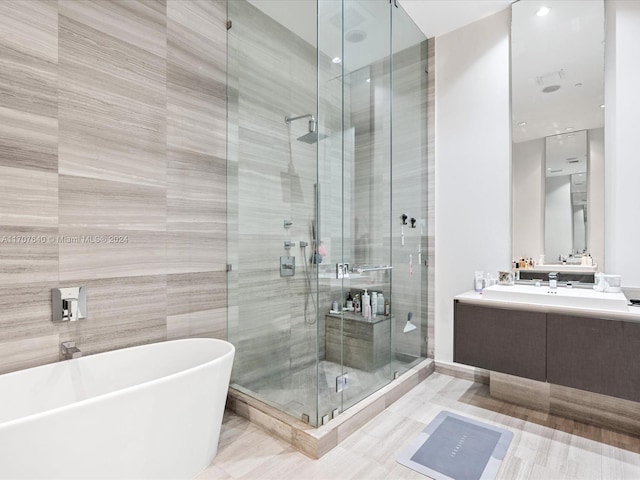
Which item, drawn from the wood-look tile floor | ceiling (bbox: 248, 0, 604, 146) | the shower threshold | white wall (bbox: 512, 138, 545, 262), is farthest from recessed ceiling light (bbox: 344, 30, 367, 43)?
the wood-look tile floor

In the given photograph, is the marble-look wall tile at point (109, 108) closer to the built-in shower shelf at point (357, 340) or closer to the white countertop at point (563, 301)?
the built-in shower shelf at point (357, 340)

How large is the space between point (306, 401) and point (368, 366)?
2.00 feet

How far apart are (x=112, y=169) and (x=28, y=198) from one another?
17.2 inches

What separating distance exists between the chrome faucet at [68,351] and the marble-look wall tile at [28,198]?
2.06 feet

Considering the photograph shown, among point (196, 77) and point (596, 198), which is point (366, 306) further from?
point (196, 77)

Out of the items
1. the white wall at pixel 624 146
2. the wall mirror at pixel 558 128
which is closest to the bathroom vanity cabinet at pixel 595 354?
the white wall at pixel 624 146

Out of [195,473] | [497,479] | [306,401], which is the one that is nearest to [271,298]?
[306,401]

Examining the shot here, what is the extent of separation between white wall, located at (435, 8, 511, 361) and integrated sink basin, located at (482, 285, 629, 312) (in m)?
0.46

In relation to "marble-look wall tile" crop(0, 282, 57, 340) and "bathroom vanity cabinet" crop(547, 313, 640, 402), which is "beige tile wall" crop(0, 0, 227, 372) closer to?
"marble-look wall tile" crop(0, 282, 57, 340)

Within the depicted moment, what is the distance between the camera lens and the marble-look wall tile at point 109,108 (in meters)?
1.89

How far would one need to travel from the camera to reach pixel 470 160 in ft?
9.98

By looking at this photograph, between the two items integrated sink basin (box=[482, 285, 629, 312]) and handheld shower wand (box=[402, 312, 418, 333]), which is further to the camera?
handheld shower wand (box=[402, 312, 418, 333])

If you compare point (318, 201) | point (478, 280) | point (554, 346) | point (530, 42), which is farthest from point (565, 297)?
point (530, 42)

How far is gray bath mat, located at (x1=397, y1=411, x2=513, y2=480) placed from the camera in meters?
1.80
